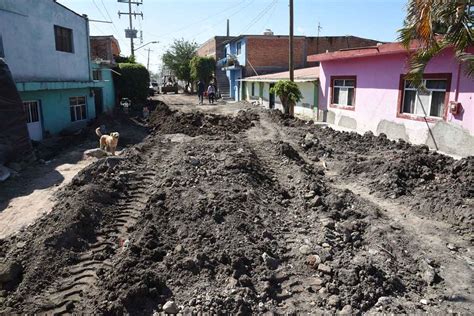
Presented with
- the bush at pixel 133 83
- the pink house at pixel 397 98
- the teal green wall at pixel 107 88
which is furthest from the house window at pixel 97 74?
the pink house at pixel 397 98

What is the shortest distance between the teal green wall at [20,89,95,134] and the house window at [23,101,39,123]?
0.21 meters

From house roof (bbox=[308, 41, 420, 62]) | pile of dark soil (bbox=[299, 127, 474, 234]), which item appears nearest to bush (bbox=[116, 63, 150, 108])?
house roof (bbox=[308, 41, 420, 62])

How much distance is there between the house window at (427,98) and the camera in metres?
12.2

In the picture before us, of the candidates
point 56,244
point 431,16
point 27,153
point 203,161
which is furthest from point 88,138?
point 431,16

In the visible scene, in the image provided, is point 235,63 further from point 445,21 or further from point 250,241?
point 250,241

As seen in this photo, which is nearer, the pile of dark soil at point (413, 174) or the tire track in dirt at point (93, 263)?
the tire track in dirt at point (93, 263)

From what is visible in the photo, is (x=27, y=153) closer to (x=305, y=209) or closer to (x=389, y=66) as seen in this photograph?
(x=305, y=209)

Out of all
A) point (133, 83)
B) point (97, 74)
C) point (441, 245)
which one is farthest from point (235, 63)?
point (441, 245)

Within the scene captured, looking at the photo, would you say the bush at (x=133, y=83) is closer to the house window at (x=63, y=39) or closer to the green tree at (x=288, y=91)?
the house window at (x=63, y=39)

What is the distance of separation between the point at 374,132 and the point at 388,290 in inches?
454

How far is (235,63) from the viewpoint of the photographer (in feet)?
124

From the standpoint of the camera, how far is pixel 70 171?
38.8 ft

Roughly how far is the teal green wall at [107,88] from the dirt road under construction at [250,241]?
15556 mm

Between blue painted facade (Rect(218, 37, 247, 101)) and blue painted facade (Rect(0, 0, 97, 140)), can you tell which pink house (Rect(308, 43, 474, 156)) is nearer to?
blue painted facade (Rect(0, 0, 97, 140))
